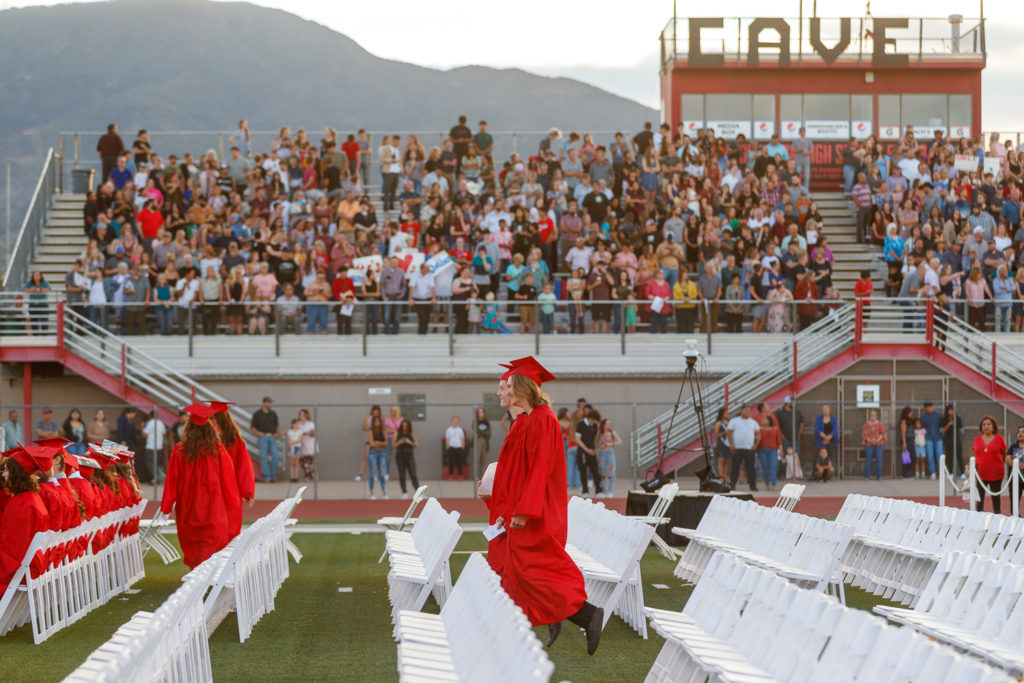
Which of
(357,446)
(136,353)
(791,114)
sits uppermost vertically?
(791,114)

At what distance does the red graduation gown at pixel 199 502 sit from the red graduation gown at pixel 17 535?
1878 mm

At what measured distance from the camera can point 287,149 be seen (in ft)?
104

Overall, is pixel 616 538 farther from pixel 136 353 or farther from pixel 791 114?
pixel 791 114

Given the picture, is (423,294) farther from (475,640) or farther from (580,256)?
(475,640)

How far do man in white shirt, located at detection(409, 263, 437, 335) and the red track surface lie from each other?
4.52 m

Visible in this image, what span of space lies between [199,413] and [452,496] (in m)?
11.5

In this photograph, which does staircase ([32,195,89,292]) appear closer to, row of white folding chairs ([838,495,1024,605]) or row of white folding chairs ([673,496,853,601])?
row of white folding chairs ([673,496,853,601])

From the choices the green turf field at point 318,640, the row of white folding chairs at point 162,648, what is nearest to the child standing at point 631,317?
the green turf field at point 318,640

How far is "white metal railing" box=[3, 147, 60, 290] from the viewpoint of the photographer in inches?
1153

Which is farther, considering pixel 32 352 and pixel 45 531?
pixel 32 352

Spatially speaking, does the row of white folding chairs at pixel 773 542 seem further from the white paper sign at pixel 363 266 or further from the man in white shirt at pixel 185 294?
the man in white shirt at pixel 185 294

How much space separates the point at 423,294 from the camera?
1075 inches

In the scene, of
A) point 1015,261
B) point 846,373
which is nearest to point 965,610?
point 846,373

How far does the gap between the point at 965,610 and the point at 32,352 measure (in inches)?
829
